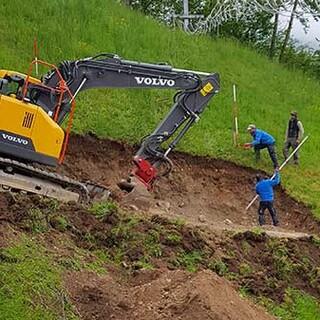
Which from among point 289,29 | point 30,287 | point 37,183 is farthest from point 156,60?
point 30,287

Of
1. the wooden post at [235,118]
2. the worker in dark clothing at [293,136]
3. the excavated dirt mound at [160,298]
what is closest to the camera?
the excavated dirt mound at [160,298]

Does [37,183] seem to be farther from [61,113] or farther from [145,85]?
[145,85]

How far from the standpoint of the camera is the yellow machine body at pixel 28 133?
12.2 m

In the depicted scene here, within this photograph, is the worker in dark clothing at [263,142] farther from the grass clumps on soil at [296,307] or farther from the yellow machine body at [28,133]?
the yellow machine body at [28,133]

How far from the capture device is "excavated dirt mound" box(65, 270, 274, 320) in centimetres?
901

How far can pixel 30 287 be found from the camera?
8695mm

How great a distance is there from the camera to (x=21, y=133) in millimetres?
12328

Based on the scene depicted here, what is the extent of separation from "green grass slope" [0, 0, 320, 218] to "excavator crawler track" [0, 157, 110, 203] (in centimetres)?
657

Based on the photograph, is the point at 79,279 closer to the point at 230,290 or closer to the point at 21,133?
the point at 230,290

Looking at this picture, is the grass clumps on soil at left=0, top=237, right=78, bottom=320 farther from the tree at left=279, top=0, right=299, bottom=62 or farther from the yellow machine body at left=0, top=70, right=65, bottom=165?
the tree at left=279, top=0, right=299, bottom=62

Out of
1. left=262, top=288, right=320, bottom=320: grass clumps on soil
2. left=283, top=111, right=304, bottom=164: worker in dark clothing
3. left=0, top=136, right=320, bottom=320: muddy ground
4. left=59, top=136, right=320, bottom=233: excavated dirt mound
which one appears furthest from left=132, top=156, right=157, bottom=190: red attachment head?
left=283, top=111, right=304, bottom=164: worker in dark clothing

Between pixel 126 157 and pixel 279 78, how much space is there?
39.3 feet

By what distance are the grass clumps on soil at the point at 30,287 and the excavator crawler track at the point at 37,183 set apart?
2912 millimetres

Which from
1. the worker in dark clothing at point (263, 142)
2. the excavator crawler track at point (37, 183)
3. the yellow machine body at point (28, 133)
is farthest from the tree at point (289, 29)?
the yellow machine body at point (28, 133)
